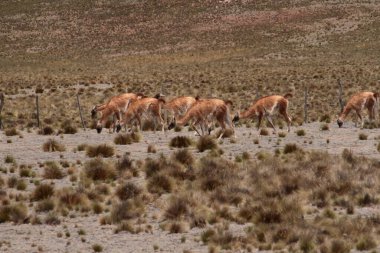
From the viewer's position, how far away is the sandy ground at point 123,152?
43.8 feet

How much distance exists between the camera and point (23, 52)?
316 ft

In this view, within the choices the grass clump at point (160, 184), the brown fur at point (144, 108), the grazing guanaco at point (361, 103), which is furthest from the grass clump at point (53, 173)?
the grazing guanaco at point (361, 103)

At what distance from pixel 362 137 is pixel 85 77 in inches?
1597

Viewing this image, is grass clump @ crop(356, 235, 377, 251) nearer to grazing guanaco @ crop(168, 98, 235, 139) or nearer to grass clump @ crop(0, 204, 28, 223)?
grass clump @ crop(0, 204, 28, 223)

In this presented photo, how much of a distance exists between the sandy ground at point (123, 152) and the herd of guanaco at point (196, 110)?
0.58 metres

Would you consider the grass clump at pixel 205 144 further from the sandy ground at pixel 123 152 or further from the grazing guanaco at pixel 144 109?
the grazing guanaco at pixel 144 109

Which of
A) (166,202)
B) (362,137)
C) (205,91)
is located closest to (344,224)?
(166,202)

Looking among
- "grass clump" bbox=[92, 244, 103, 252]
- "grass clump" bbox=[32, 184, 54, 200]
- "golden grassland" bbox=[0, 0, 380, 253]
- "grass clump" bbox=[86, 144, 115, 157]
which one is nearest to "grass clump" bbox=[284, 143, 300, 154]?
"golden grassland" bbox=[0, 0, 380, 253]

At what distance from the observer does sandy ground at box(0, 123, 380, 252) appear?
43.8 feet

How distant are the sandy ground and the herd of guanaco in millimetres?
582

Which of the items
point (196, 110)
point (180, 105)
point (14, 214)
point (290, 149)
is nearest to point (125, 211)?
point (14, 214)

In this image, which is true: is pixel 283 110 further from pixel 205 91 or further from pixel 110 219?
pixel 205 91

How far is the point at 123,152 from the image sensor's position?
76.2 feet

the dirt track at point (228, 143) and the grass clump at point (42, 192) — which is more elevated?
the dirt track at point (228, 143)
